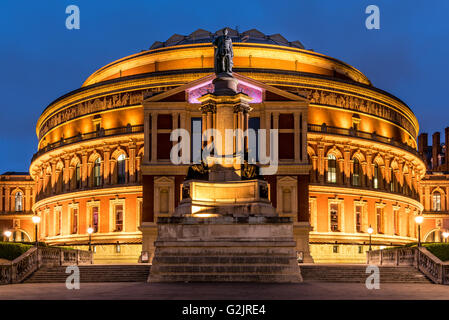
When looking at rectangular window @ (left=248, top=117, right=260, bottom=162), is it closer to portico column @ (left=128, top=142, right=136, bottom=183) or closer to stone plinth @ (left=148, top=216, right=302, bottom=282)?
portico column @ (left=128, top=142, right=136, bottom=183)

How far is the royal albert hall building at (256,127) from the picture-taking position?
69.3 meters

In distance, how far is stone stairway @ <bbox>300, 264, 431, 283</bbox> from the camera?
122 ft

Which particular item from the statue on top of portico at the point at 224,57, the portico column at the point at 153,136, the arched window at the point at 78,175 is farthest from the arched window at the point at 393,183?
the statue on top of portico at the point at 224,57

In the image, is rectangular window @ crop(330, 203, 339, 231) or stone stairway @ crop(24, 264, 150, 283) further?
rectangular window @ crop(330, 203, 339, 231)

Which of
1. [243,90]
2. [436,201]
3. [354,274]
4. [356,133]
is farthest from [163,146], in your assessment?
[436,201]

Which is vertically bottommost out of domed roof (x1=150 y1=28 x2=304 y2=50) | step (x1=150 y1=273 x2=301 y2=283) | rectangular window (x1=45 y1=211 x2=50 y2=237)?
step (x1=150 y1=273 x2=301 y2=283)

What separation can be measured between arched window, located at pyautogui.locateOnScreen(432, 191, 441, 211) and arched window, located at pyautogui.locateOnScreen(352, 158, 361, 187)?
1027 inches

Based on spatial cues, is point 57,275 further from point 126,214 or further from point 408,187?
point 408,187

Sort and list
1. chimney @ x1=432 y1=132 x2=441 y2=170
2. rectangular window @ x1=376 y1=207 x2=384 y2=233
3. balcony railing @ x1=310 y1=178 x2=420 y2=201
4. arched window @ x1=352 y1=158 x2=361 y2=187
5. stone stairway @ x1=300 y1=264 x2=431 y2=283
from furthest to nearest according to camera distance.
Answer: chimney @ x1=432 y1=132 x2=441 y2=170
rectangular window @ x1=376 y1=207 x2=384 y2=233
arched window @ x1=352 y1=158 x2=361 y2=187
balcony railing @ x1=310 y1=178 x2=420 y2=201
stone stairway @ x1=300 y1=264 x2=431 y2=283

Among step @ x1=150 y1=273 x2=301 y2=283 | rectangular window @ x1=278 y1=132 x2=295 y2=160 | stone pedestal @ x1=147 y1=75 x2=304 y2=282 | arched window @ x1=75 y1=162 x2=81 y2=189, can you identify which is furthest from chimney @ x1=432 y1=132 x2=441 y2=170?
step @ x1=150 y1=273 x2=301 y2=283

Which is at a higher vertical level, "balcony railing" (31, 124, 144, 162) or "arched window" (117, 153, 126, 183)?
"balcony railing" (31, 124, 144, 162)

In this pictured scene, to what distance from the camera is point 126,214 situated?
237 ft

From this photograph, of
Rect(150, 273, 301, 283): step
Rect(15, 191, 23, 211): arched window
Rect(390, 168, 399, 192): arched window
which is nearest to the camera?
Rect(150, 273, 301, 283): step
